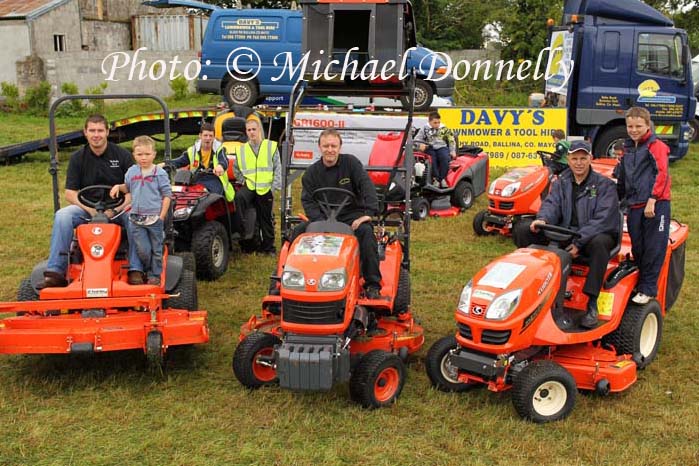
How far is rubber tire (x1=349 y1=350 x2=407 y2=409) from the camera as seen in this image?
15.7ft

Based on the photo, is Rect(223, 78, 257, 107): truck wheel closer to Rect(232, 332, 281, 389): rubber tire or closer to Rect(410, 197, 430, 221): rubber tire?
Rect(410, 197, 430, 221): rubber tire

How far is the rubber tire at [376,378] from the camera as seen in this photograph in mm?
4793

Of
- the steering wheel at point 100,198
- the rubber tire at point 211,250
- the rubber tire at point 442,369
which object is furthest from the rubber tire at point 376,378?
the rubber tire at point 211,250

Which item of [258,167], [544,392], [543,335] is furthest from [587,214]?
[258,167]

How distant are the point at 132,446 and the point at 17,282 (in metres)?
3.83

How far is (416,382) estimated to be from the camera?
208 inches

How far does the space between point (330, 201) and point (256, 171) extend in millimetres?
2814

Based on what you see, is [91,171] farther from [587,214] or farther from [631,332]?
[631,332]

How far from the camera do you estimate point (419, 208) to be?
10547 mm

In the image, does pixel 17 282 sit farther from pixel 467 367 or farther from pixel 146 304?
pixel 467 367

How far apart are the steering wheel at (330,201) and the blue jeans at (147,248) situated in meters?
1.14

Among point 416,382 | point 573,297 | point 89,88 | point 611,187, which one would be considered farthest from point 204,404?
point 89,88

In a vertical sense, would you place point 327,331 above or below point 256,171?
below

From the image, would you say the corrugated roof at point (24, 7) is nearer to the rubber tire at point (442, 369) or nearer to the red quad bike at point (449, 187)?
the red quad bike at point (449, 187)
